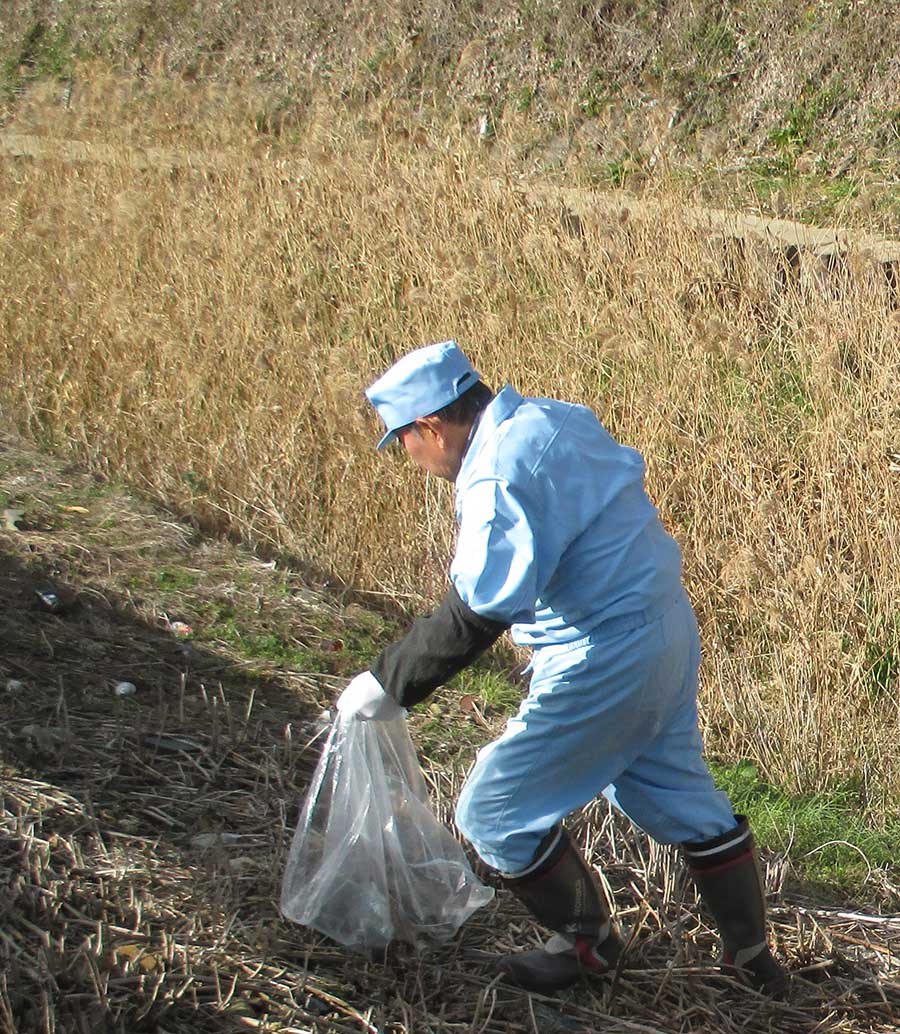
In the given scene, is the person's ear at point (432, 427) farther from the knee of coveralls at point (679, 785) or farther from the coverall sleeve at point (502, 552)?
the knee of coveralls at point (679, 785)

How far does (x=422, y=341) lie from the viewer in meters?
6.00

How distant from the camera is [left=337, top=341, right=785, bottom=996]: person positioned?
2.43 m

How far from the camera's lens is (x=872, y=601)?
4.39 metres

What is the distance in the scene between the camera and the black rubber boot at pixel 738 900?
109 inches

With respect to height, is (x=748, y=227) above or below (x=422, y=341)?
above

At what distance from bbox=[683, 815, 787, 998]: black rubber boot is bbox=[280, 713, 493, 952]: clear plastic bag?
565 mm

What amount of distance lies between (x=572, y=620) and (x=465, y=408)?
48 cm

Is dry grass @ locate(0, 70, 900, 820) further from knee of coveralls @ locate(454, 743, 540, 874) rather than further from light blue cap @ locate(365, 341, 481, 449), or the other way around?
light blue cap @ locate(365, 341, 481, 449)

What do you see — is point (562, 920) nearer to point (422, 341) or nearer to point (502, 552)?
point (502, 552)

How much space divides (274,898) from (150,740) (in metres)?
0.90

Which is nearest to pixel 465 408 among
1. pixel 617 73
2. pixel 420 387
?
pixel 420 387

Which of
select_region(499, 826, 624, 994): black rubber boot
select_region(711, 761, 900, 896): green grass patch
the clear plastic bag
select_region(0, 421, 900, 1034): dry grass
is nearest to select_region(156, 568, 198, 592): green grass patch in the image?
select_region(0, 421, 900, 1034): dry grass

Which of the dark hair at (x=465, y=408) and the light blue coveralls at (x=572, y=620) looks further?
the dark hair at (x=465, y=408)

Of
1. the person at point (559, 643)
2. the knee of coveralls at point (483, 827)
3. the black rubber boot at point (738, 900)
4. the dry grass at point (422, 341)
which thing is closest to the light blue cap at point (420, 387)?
the person at point (559, 643)
